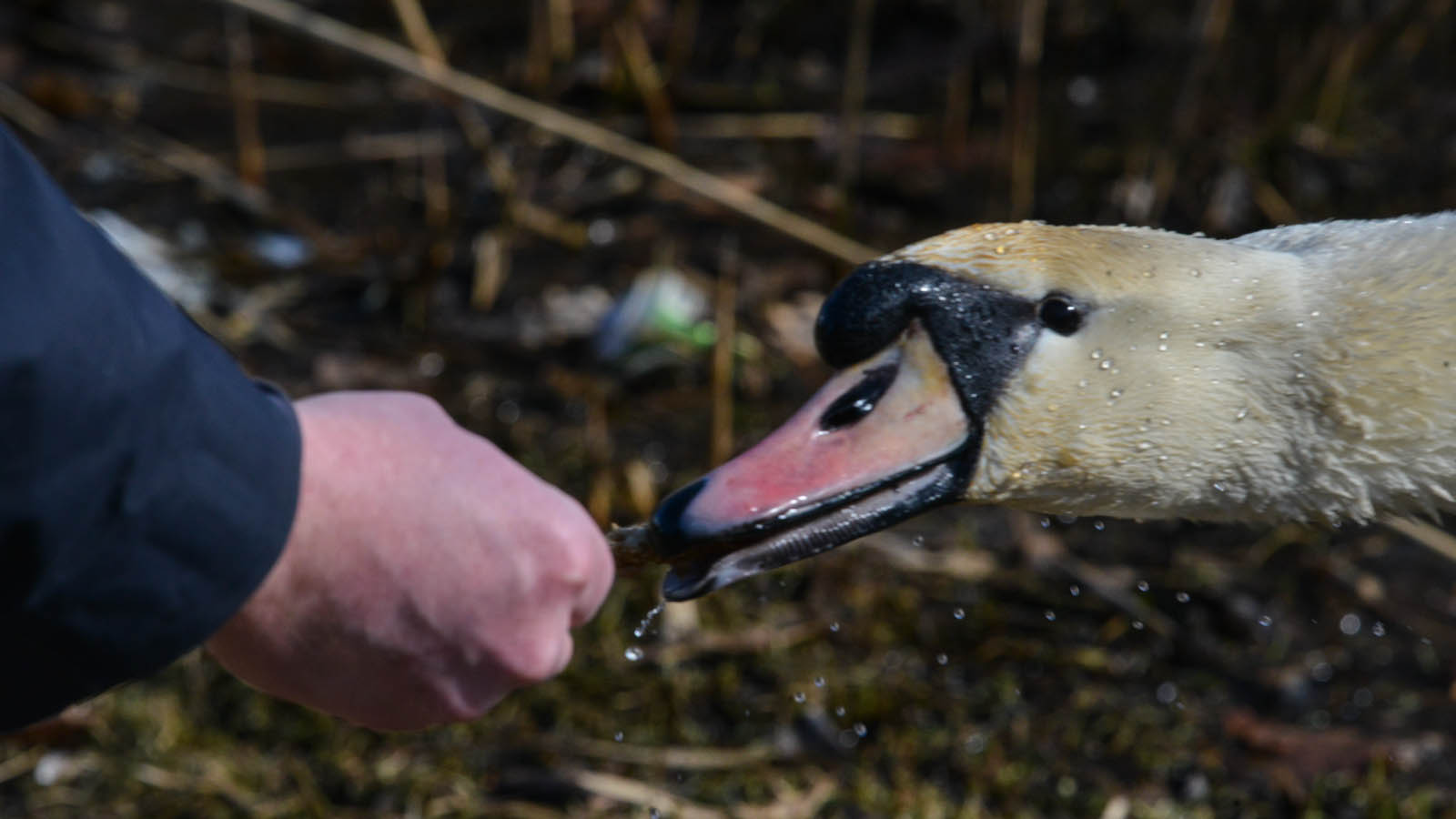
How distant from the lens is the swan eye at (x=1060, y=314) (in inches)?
78.4

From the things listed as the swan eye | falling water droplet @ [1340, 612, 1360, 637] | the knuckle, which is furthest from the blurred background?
the swan eye

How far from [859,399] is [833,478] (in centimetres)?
11

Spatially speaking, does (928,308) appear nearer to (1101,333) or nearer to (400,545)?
(1101,333)

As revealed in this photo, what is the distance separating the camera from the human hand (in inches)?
69.9

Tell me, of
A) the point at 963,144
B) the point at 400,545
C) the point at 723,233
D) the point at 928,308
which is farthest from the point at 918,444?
the point at 963,144

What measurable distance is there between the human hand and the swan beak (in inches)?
4.0

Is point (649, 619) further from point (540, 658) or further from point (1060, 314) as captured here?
point (1060, 314)

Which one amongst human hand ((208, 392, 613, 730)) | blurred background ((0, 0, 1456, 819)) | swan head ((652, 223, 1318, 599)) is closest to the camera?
human hand ((208, 392, 613, 730))

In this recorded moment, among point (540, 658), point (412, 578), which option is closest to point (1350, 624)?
point (540, 658)

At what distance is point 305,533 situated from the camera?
1782 millimetres

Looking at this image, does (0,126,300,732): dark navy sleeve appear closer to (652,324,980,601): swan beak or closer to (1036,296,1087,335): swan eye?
(652,324,980,601): swan beak

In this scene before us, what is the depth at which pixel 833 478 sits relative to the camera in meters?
1.92

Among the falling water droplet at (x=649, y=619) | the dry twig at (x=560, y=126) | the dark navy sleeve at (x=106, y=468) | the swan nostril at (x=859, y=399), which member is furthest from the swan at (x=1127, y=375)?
the dry twig at (x=560, y=126)

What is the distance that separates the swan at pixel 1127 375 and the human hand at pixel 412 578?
18cm
